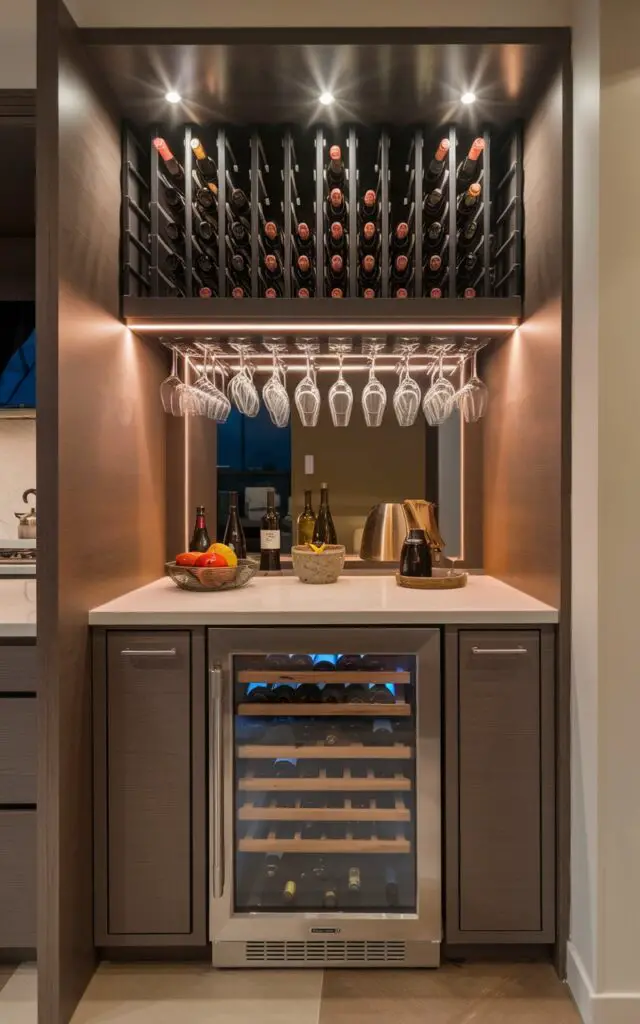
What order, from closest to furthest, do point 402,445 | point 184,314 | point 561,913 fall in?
point 561,913 → point 184,314 → point 402,445

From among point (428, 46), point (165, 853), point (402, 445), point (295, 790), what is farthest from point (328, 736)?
point (428, 46)

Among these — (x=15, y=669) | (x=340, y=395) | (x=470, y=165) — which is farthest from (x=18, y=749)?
(x=470, y=165)

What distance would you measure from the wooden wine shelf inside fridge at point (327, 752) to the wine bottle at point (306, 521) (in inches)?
34.7

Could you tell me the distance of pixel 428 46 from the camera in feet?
5.12

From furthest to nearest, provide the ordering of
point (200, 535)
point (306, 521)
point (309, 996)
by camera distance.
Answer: point (306, 521), point (200, 535), point (309, 996)

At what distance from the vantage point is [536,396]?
175 cm

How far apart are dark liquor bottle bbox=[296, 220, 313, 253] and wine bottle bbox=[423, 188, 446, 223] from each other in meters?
0.36

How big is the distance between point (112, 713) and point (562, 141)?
1.83 meters

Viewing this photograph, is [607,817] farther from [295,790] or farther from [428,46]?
[428,46]

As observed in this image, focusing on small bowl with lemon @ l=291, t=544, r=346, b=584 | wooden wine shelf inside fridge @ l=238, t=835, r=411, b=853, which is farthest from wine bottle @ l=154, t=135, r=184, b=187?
wooden wine shelf inside fridge @ l=238, t=835, r=411, b=853

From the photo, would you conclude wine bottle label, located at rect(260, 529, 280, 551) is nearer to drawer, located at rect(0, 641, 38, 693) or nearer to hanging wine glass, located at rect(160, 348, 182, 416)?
hanging wine glass, located at rect(160, 348, 182, 416)

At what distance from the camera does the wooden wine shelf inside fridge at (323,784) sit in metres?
1.60

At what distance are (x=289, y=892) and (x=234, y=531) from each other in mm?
1164

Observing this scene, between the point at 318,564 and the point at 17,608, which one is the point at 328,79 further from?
the point at 17,608
